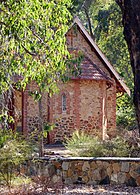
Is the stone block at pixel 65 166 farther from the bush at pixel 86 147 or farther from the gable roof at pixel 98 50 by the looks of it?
the gable roof at pixel 98 50

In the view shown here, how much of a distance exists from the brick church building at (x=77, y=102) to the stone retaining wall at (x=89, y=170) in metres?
7.81

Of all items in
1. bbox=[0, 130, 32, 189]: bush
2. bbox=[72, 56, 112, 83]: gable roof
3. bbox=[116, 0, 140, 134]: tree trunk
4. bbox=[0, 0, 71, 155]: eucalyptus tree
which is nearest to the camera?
bbox=[116, 0, 140, 134]: tree trunk

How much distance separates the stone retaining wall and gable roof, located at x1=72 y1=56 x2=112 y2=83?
893cm

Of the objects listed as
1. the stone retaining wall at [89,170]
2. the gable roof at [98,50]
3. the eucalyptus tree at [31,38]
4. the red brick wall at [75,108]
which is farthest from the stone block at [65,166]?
the gable roof at [98,50]

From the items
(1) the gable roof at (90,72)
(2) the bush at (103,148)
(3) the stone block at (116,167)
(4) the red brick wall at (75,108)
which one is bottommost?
(3) the stone block at (116,167)

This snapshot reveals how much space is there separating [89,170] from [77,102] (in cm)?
907

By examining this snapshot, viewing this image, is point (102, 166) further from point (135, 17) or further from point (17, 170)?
point (135, 17)

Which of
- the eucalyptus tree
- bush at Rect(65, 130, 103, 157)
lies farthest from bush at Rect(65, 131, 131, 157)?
the eucalyptus tree

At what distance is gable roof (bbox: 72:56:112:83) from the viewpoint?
69.5 ft

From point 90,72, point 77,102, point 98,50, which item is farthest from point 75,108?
point 98,50

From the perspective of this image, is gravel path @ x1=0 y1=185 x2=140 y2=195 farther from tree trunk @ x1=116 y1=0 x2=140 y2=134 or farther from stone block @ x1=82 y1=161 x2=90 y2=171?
tree trunk @ x1=116 y1=0 x2=140 y2=134

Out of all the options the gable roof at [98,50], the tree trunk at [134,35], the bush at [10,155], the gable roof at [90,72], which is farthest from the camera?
the gable roof at [98,50]

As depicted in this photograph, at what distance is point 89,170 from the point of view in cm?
1238

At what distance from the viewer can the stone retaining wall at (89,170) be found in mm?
12102
